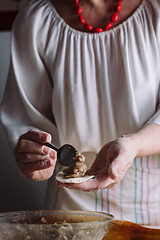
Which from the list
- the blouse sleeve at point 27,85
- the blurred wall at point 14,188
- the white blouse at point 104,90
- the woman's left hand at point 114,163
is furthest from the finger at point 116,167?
the blurred wall at point 14,188

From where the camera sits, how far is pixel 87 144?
3.89 ft

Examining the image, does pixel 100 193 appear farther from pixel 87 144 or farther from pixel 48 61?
pixel 48 61

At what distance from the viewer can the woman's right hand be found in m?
1.01

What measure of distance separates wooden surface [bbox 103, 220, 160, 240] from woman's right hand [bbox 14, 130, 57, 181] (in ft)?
1.03

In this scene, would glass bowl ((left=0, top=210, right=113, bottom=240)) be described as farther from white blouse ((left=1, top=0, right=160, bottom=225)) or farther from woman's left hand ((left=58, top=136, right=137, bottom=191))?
white blouse ((left=1, top=0, right=160, bottom=225))

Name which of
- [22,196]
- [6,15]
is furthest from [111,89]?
[6,15]

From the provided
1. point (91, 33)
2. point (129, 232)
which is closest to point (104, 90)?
point (91, 33)

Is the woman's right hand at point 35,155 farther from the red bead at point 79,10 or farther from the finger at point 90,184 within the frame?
the red bead at point 79,10

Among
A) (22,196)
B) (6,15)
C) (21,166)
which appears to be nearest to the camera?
(21,166)

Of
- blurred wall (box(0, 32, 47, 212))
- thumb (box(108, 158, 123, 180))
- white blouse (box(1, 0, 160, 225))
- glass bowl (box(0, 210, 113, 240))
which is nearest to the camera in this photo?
glass bowl (box(0, 210, 113, 240))

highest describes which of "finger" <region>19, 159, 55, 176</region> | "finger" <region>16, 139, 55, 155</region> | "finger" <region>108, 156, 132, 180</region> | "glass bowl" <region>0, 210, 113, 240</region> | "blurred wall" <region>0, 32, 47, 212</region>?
"glass bowl" <region>0, 210, 113, 240</region>

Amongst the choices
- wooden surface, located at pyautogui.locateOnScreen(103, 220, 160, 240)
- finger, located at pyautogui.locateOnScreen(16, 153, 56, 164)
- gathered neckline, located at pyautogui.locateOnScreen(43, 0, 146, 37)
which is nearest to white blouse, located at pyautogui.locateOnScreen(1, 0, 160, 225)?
gathered neckline, located at pyautogui.locateOnScreen(43, 0, 146, 37)

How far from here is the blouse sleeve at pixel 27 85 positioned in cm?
125

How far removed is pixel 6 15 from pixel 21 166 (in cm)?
105
